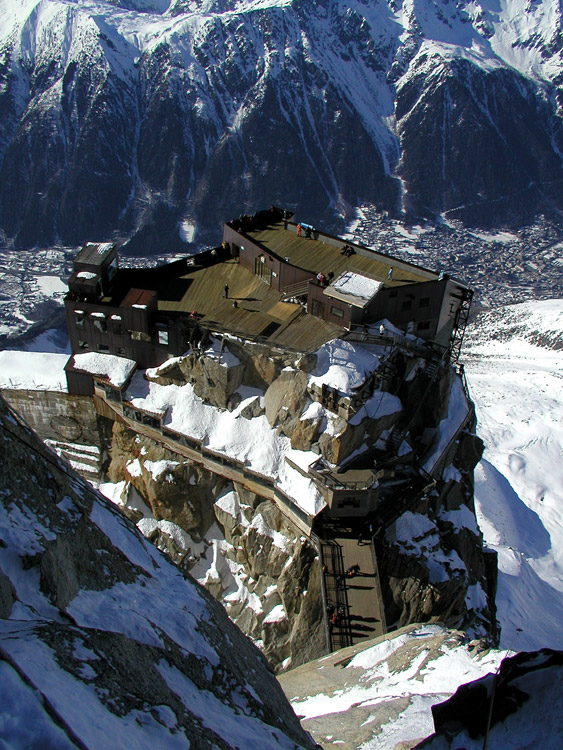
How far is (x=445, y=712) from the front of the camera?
1838 cm

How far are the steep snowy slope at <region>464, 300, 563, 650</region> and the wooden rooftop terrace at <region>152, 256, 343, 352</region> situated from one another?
99.5 ft

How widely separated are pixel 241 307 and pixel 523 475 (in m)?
62.8

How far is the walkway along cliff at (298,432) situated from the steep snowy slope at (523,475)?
7.67 metres

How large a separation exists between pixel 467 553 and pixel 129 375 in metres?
35.8

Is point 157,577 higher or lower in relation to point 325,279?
lower

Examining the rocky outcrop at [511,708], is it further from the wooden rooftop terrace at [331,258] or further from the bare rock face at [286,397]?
the wooden rooftop terrace at [331,258]

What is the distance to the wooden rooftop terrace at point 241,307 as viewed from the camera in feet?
188

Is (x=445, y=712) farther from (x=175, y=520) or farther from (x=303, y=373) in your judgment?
(x=175, y=520)

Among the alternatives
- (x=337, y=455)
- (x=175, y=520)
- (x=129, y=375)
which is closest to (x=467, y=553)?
(x=337, y=455)

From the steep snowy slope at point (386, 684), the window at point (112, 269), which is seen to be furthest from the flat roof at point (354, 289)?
the steep snowy slope at point (386, 684)

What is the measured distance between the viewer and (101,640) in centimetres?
1758

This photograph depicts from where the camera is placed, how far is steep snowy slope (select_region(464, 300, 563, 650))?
6894cm

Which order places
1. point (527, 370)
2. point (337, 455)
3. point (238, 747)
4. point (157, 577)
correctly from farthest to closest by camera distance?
point (527, 370) < point (337, 455) < point (157, 577) < point (238, 747)

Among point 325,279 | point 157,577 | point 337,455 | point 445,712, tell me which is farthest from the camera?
point 325,279
